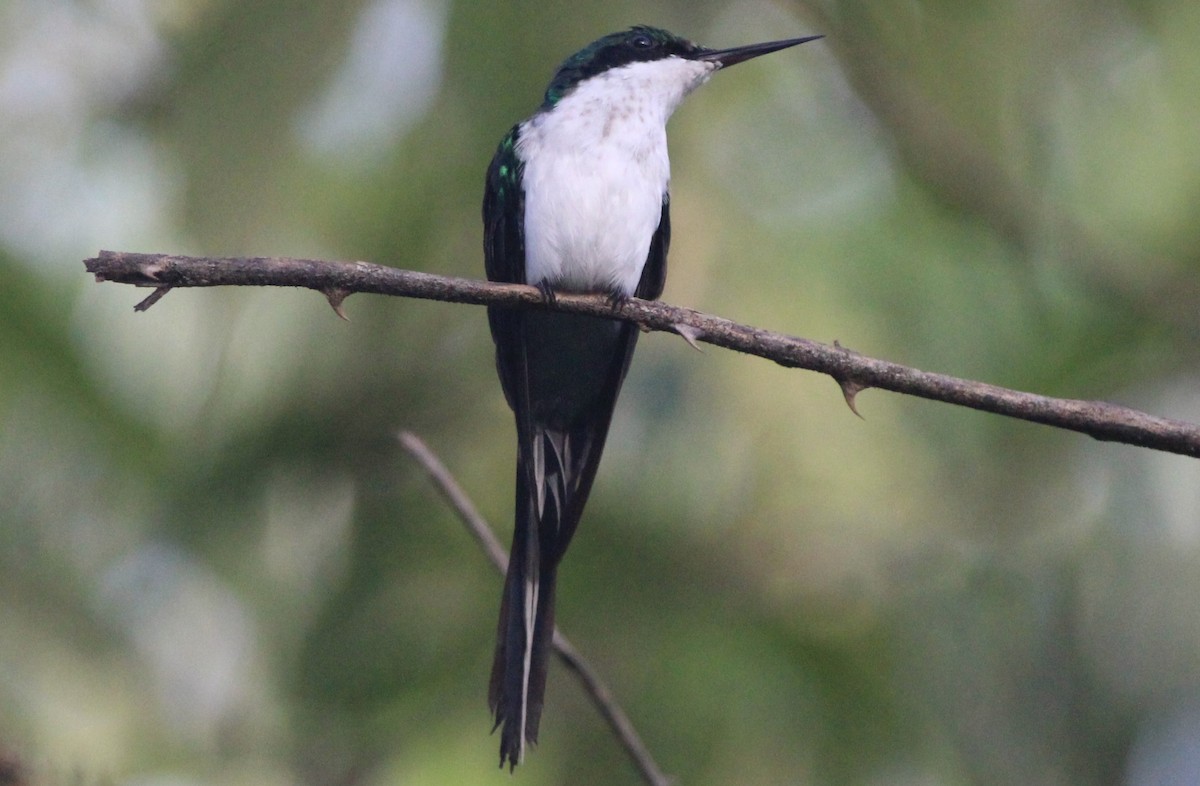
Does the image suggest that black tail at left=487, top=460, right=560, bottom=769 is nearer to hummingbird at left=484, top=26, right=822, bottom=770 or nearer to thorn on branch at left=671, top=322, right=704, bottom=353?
hummingbird at left=484, top=26, right=822, bottom=770

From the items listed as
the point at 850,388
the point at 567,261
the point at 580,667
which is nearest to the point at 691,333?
the point at 850,388

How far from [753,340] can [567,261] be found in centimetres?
132

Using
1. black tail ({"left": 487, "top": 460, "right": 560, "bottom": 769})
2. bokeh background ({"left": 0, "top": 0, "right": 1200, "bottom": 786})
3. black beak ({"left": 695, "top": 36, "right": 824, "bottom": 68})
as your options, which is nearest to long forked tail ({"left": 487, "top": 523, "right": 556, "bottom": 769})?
black tail ({"left": 487, "top": 460, "right": 560, "bottom": 769})

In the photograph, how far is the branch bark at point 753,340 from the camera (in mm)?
2279

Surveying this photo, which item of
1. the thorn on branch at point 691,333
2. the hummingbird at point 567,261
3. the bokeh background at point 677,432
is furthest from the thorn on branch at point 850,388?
the bokeh background at point 677,432

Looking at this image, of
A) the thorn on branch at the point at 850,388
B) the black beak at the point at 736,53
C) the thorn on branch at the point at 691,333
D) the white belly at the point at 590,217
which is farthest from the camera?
the black beak at the point at 736,53

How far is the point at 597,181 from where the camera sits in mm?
3830

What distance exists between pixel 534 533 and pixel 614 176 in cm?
119

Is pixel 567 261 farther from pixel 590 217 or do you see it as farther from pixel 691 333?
pixel 691 333

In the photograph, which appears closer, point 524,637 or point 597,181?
point 524,637

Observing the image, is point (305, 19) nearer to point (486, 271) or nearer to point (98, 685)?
point (486, 271)

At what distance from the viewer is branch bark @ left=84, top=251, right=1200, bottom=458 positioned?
2.28 meters

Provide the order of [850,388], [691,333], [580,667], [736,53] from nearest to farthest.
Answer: [850,388]
[691,333]
[580,667]
[736,53]

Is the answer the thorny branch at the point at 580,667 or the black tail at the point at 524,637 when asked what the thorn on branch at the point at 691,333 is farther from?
the black tail at the point at 524,637
